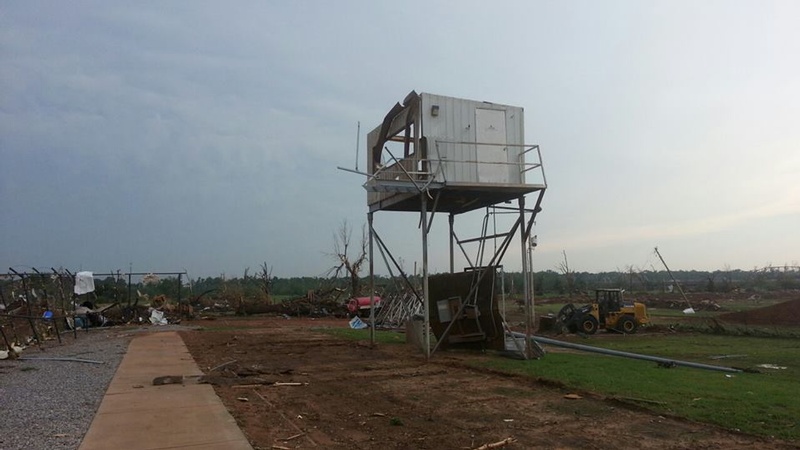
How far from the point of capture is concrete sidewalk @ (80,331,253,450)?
6664 mm

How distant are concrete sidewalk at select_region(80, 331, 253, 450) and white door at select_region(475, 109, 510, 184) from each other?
8415 millimetres

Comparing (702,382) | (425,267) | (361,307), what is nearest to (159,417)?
(425,267)

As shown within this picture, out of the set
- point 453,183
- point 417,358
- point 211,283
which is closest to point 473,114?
point 453,183

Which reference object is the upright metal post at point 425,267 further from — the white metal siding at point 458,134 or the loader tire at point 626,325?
the loader tire at point 626,325

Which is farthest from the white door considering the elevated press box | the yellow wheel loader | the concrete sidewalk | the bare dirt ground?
the yellow wheel loader

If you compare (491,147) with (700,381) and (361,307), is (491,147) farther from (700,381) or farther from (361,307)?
(361,307)

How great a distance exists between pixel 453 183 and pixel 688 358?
7.83m

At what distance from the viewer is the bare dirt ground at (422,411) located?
6.90m

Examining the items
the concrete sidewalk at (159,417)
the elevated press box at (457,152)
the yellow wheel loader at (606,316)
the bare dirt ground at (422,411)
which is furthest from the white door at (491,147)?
the yellow wheel loader at (606,316)

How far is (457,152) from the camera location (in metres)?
15.0

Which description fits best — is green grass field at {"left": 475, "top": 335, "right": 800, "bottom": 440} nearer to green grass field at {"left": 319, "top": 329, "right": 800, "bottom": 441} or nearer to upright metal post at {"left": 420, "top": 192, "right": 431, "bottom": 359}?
green grass field at {"left": 319, "top": 329, "right": 800, "bottom": 441}

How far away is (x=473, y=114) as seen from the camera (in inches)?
609

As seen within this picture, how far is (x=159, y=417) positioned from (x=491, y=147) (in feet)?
34.7

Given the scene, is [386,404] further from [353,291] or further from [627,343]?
[353,291]
